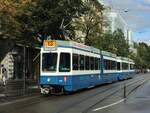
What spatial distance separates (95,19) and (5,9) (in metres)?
29.9

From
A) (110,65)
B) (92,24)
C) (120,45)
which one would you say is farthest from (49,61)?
(120,45)

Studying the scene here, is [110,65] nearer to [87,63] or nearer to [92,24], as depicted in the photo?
[92,24]

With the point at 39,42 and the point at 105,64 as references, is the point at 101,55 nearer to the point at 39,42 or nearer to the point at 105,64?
the point at 105,64

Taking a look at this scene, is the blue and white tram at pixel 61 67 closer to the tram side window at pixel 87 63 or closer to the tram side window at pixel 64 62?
the tram side window at pixel 64 62

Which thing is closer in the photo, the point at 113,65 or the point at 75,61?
the point at 75,61

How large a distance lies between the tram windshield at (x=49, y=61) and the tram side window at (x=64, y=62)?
1.25 ft

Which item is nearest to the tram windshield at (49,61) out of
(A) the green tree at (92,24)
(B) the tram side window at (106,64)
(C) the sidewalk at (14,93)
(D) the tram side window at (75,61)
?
(D) the tram side window at (75,61)

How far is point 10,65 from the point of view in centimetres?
5584

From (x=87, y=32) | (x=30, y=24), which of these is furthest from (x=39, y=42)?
(x=87, y=32)

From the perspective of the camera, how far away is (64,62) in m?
32.2

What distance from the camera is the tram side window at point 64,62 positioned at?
1261 inches

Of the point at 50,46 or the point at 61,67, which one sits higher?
the point at 50,46

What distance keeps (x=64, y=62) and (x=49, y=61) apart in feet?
3.10

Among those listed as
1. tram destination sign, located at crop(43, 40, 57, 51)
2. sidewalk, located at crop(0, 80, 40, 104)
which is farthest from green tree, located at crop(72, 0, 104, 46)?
tram destination sign, located at crop(43, 40, 57, 51)
